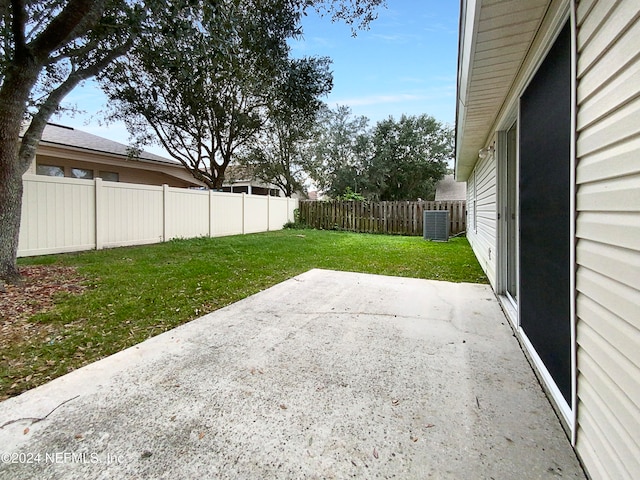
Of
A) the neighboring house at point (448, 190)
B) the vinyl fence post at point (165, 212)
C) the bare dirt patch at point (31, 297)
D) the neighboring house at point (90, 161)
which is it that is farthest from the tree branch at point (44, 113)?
the neighboring house at point (448, 190)

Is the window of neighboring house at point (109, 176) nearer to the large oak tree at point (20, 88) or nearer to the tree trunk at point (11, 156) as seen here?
the large oak tree at point (20, 88)

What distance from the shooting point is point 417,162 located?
67.8ft

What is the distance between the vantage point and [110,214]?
6.93 meters

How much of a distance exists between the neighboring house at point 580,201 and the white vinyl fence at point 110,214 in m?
7.14

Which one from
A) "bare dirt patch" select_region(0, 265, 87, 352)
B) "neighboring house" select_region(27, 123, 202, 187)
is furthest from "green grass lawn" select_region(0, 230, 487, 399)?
"neighboring house" select_region(27, 123, 202, 187)

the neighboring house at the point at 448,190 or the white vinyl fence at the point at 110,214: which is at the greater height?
the neighboring house at the point at 448,190

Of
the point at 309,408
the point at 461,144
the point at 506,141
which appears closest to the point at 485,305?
the point at 506,141

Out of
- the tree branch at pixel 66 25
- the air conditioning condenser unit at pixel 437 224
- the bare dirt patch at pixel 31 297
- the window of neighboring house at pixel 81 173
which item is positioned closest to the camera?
the bare dirt patch at pixel 31 297

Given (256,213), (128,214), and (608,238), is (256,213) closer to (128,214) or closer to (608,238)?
(128,214)

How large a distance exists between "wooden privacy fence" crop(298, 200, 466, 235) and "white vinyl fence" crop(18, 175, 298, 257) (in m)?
4.26

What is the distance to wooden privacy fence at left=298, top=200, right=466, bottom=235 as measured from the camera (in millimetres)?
11422

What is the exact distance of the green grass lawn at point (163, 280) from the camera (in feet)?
7.51

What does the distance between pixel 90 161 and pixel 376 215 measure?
A: 1064 centimetres

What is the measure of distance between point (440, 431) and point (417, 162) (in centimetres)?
2099
